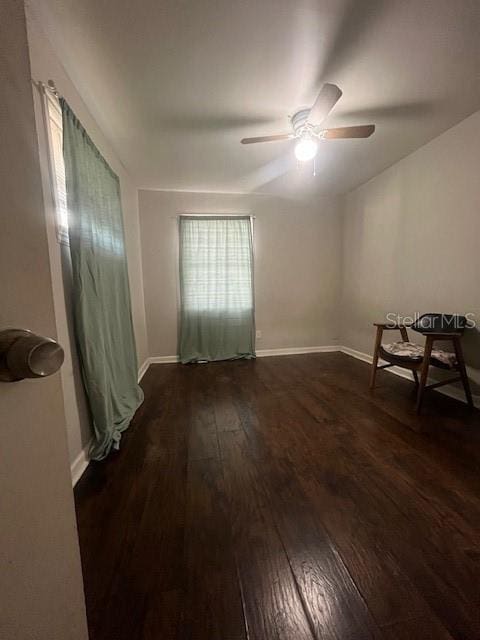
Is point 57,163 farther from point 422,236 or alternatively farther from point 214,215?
point 422,236

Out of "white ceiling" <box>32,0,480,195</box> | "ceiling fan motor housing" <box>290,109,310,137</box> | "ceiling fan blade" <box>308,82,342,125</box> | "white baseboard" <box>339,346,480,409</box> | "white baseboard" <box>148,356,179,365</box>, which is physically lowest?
"white baseboard" <box>148,356,179,365</box>

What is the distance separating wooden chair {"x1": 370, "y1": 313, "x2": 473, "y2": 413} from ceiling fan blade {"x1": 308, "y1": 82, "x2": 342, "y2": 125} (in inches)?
65.6

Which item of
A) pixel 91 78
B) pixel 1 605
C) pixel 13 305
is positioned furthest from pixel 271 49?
pixel 1 605

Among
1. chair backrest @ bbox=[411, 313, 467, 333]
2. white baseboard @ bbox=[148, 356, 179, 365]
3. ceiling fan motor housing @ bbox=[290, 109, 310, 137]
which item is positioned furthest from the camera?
white baseboard @ bbox=[148, 356, 179, 365]

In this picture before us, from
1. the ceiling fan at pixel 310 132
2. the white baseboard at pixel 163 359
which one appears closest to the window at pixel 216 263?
the white baseboard at pixel 163 359

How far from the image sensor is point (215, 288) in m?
3.36

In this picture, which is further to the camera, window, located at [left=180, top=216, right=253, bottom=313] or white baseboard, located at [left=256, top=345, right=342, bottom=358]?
white baseboard, located at [left=256, top=345, right=342, bottom=358]

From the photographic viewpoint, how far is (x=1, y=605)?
1.05 ft

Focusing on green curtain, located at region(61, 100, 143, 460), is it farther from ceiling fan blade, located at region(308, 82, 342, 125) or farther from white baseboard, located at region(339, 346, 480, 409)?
white baseboard, located at region(339, 346, 480, 409)

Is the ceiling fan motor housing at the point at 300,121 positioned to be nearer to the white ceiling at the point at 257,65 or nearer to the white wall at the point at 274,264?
the white ceiling at the point at 257,65

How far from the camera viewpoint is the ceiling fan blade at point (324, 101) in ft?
4.39

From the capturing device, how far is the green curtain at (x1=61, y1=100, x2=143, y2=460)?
1348 mm

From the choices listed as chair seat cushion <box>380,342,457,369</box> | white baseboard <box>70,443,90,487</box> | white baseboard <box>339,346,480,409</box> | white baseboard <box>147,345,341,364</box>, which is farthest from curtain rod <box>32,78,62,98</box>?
white baseboard <box>339,346,480,409</box>

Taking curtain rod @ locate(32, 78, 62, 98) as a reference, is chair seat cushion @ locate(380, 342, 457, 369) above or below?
below
